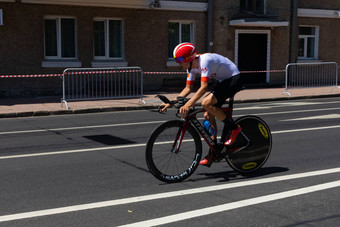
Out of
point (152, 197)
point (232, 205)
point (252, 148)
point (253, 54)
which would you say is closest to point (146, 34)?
point (253, 54)

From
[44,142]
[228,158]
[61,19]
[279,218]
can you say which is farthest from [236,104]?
[279,218]

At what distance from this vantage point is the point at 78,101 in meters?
15.2

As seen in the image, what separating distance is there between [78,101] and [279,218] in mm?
11612

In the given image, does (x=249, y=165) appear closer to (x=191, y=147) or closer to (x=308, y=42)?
(x=191, y=147)

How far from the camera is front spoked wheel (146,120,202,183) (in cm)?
551

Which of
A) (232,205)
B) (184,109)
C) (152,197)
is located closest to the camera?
(232,205)

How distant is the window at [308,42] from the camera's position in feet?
78.2

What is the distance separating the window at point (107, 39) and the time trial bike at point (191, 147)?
13.3 metres

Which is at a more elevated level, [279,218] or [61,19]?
[61,19]

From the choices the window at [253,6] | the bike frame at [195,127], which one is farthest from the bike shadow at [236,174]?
the window at [253,6]

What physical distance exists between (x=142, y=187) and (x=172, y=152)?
0.56 m

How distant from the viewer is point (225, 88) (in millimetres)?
5711

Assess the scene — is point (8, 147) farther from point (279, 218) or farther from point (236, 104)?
point (236, 104)

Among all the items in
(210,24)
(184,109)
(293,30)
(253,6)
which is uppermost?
(253,6)
